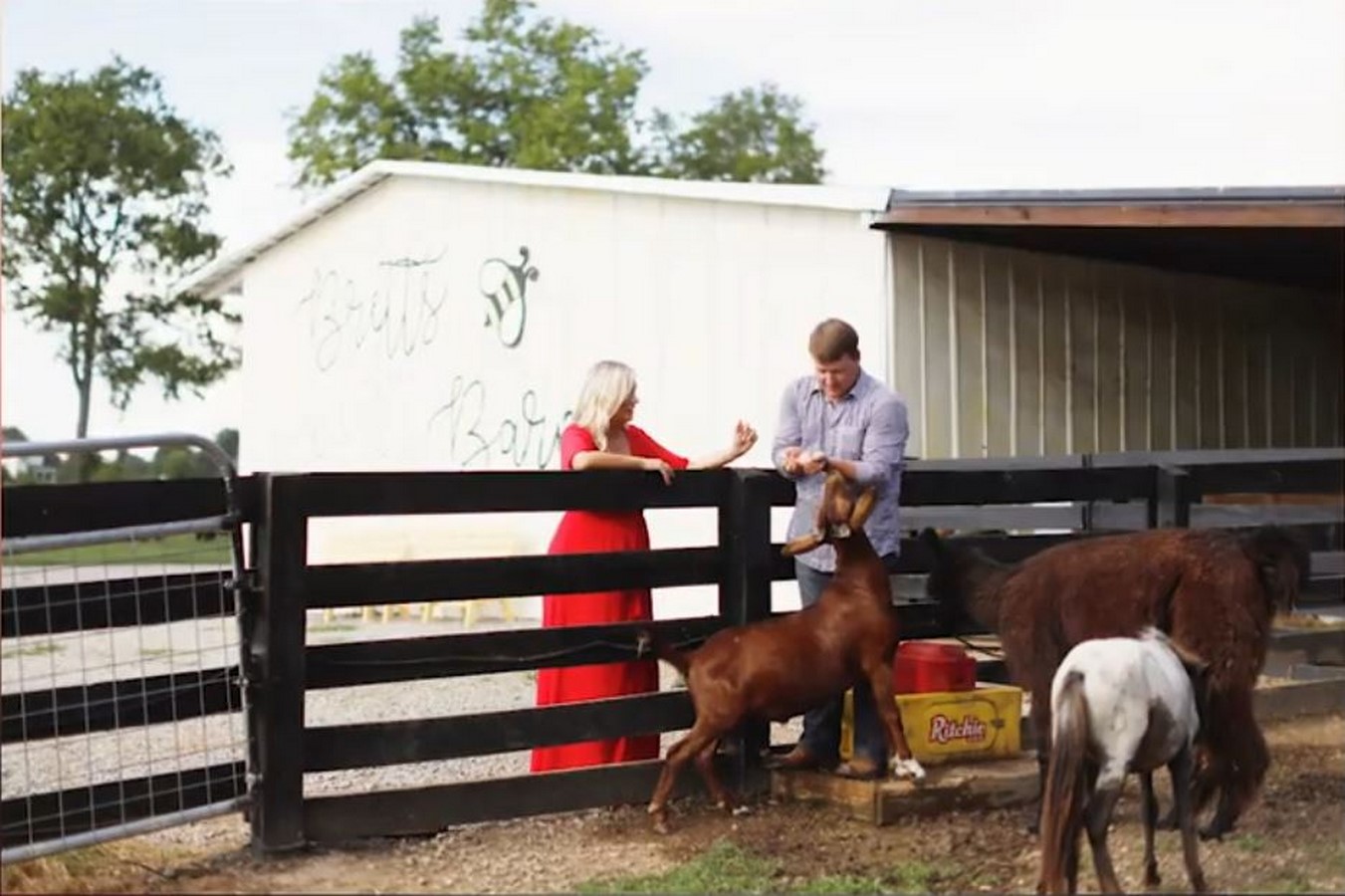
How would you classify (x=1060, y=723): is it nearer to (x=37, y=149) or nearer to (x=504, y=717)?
(x=504, y=717)

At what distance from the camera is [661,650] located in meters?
6.61

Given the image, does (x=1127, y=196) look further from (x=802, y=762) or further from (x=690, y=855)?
(x=690, y=855)

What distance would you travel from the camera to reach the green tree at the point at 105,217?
126 feet

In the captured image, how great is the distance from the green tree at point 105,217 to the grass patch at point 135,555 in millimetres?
33203

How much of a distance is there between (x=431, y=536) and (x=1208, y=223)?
9435mm

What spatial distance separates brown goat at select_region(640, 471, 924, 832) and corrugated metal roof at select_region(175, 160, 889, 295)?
20.3ft

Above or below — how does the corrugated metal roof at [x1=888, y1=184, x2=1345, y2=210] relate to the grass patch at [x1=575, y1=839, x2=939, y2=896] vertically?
above

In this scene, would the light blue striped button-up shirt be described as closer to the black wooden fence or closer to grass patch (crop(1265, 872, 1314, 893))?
the black wooden fence

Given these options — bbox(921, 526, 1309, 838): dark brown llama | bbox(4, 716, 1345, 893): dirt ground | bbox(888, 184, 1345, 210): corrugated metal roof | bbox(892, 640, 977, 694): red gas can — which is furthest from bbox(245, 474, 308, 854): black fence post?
bbox(888, 184, 1345, 210): corrugated metal roof

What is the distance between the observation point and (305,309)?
1958 cm

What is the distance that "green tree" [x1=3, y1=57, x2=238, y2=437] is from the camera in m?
38.3

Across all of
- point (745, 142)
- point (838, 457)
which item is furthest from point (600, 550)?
point (745, 142)

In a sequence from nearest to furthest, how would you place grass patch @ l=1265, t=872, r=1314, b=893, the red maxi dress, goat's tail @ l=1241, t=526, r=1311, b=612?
grass patch @ l=1265, t=872, r=1314, b=893, goat's tail @ l=1241, t=526, r=1311, b=612, the red maxi dress

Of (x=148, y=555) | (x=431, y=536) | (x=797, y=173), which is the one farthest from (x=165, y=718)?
(x=797, y=173)
